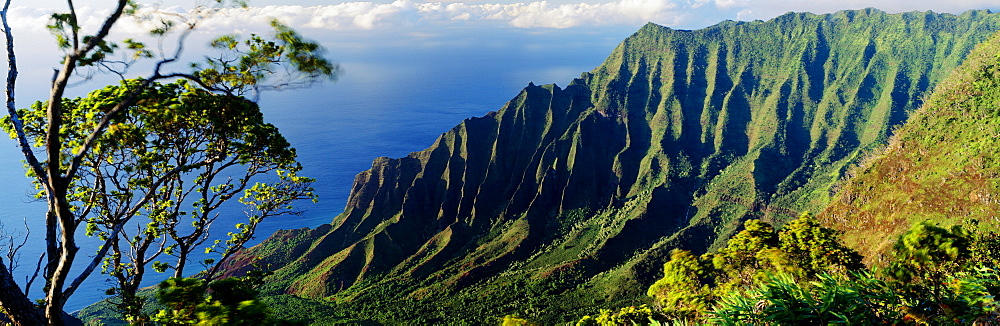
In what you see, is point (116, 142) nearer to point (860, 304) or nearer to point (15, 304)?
point (15, 304)

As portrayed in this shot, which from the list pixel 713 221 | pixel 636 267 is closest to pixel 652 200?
pixel 713 221

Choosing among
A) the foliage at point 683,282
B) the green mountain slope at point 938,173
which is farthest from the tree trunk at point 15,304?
the green mountain slope at point 938,173

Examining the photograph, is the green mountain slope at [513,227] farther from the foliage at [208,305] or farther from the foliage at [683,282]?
the foliage at [208,305]

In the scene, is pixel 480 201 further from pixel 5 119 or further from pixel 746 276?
pixel 5 119

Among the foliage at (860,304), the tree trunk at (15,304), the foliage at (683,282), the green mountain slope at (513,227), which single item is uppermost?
the tree trunk at (15,304)

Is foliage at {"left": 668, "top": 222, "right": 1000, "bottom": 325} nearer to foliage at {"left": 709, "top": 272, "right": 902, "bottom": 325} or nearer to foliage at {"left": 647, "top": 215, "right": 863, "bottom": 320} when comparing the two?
foliage at {"left": 709, "top": 272, "right": 902, "bottom": 325}

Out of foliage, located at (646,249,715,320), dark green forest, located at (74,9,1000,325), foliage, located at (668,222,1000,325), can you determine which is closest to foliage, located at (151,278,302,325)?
dark green forest, located at (74,9,1000,325)
